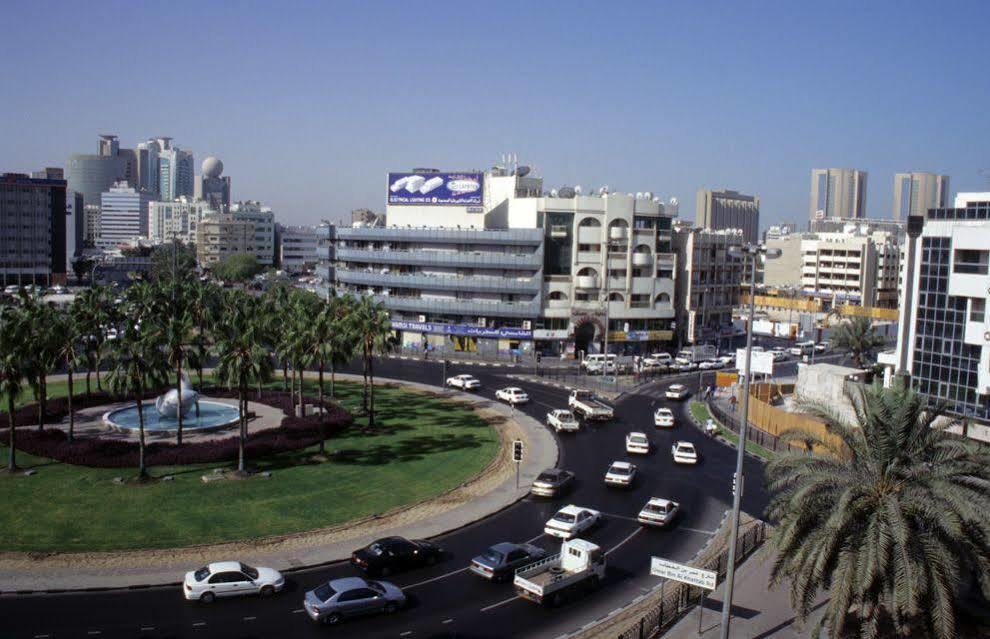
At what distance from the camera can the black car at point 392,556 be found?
3188 centimetres

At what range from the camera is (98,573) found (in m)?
31.0

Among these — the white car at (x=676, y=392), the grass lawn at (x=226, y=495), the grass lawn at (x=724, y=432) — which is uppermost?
the white car at (x=676, y=392)

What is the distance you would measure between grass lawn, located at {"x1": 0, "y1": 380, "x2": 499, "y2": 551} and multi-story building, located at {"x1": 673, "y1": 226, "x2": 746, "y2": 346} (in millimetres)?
61512

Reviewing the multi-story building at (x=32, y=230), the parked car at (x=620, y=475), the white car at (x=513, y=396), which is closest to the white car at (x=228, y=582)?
the parked car at (x=620, y=475)

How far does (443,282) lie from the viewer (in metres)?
104

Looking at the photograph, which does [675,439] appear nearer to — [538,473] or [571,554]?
[538,473]

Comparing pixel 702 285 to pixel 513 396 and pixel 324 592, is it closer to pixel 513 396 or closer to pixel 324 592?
pixel 513 396

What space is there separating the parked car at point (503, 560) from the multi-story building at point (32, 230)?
16636 centimetres

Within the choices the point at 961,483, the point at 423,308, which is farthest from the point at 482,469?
the point at 423,308

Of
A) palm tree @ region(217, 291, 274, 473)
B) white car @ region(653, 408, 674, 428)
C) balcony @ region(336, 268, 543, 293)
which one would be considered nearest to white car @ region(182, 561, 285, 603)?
palm tree @ region(217, 291, 274, 473)

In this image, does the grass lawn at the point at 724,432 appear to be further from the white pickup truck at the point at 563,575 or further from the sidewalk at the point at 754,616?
the white pickup truck at the point at 563,575

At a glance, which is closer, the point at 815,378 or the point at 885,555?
the point at 885,555

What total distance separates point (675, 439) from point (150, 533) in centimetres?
3708

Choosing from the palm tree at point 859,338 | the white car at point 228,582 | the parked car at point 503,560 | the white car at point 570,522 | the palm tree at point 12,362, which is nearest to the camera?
the white car at point 228,582
